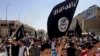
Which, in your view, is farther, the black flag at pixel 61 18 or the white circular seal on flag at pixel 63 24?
the white circular seal on flag at pixel 63 24

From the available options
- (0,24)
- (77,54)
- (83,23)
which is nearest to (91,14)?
(83,23)

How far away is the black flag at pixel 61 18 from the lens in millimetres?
8500

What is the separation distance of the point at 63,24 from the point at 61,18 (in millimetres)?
176

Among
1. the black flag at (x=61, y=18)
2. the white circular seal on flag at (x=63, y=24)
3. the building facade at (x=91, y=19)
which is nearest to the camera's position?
the black flag at (x=61, y=18)

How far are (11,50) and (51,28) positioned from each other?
21.4 ft

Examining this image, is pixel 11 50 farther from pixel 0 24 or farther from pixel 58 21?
pixel 0 24

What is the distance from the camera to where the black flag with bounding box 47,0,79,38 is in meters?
8.50

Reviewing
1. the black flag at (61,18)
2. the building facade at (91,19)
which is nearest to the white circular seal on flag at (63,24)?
the black flag at (61,18)

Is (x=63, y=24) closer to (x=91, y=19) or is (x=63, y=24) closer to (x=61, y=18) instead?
(x=61, y=18)

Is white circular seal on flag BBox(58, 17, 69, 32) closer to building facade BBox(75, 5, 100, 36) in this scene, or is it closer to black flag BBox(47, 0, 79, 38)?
black flag BBox(47, 0, 79, 38)

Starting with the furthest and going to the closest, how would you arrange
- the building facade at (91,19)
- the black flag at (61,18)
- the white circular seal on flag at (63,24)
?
1. the building facade at (91,19)
2. the white circular seal on flag at (63,24)
3. the black flag at (61,18)

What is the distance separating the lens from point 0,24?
83.2 meters

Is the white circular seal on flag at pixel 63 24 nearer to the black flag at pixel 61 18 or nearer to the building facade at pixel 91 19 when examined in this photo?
the black flag at pixel 61 18

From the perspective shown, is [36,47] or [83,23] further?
[83,23]
